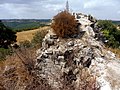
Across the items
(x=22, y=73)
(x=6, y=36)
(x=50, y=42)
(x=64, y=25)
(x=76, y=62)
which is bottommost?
(x=6, y=36)

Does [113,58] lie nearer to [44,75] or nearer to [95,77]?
[95,77]

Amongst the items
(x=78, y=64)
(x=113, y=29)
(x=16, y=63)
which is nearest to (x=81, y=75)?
(x=78, y=64)

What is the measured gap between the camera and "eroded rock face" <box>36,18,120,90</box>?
48.7 ft

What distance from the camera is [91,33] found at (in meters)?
17.9

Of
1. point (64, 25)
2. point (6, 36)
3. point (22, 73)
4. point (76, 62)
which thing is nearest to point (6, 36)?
point (6, 36)

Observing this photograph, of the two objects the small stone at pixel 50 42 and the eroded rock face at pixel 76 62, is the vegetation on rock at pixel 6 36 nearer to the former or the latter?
the small stone at pixel 50 42

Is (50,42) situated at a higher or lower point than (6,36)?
higher

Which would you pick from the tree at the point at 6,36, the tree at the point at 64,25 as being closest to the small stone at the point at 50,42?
the tree at the point at 64,25

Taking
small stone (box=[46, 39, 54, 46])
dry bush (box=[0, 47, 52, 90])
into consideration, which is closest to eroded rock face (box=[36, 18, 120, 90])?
small stone (box=[46, 39, 54, 46])

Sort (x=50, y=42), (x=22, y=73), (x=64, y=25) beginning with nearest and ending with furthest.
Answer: (x=64, y=25) < (x=50, y=42) < (x=22, y=73)

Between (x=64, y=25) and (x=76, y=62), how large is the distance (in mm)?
2122

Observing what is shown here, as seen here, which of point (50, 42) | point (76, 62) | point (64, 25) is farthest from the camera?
point (50, 42)

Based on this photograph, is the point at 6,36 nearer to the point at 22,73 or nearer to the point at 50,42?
the point at 22,73

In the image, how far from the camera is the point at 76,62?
16.3 m
